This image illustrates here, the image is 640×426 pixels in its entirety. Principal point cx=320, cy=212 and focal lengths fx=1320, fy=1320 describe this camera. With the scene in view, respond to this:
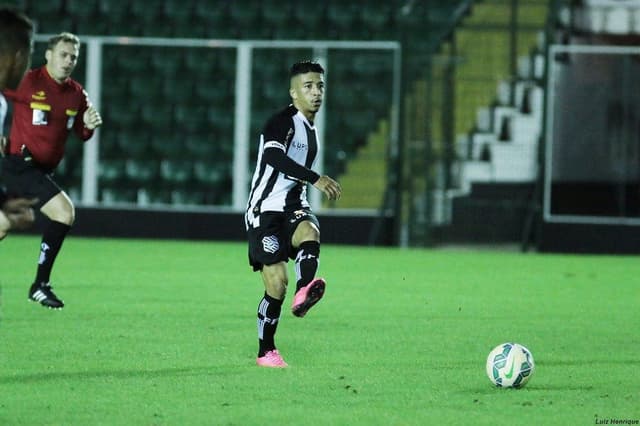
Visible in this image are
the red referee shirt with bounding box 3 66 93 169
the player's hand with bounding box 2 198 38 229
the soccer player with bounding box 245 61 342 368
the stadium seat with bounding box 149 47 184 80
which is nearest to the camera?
the player's hand with bounding box 2 198 38 229

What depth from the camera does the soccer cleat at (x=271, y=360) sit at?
281 inches

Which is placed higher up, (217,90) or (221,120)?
(217,90)

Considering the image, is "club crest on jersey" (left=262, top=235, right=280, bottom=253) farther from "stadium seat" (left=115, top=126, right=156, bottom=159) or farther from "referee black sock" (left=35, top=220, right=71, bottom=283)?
"stadium seat" (left=115, top=126, right=156, bottom=159)

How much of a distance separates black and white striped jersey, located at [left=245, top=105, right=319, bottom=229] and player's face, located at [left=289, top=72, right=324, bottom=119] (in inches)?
3.8

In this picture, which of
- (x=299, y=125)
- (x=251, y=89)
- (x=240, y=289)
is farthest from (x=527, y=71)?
(x=299, y=125)

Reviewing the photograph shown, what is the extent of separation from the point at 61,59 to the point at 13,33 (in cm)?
519

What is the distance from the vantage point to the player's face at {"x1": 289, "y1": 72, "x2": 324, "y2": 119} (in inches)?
288

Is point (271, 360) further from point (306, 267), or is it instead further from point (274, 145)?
point (274, 145)

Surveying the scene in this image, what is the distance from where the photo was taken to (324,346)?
26.3ft

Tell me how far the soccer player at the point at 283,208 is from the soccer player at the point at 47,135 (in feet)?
9.87

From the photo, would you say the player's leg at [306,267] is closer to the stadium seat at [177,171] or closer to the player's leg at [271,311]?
the player's leg at [271,311]

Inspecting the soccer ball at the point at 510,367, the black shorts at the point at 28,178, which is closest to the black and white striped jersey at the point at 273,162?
the soccer ball at the point at 510,367

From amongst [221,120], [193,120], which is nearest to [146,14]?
[193,120]

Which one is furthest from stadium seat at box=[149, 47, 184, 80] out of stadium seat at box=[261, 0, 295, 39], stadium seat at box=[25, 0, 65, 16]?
stadium seat at box=[25, 0, 65, 16]
